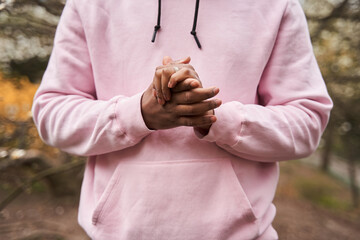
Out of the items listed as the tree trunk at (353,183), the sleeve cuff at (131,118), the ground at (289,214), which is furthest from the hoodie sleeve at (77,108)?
Answer: the tree trunk at (353,183)

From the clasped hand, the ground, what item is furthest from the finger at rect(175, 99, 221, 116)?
the ground

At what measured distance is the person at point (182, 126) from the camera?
925 mm

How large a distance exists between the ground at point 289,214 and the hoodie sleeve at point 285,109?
2.73 m

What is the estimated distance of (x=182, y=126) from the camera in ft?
3.16

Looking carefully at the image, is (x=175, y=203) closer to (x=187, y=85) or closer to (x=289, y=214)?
(x=187, y=85)

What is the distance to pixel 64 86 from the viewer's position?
101cm

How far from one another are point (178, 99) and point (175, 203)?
329 mm

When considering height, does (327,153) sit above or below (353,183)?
below

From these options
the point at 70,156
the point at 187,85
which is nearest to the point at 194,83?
the point at 187,85

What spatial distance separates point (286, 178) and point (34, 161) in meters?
3.90

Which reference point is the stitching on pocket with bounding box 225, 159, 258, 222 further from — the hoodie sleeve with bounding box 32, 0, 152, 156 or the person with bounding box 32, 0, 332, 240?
the hoodie sleeve with bounding box 32, 0, 152, 156

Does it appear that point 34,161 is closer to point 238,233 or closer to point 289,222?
point 238,233

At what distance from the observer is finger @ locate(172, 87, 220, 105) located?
30.0 inches

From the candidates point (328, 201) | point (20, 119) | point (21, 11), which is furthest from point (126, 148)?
point (328, 201)
